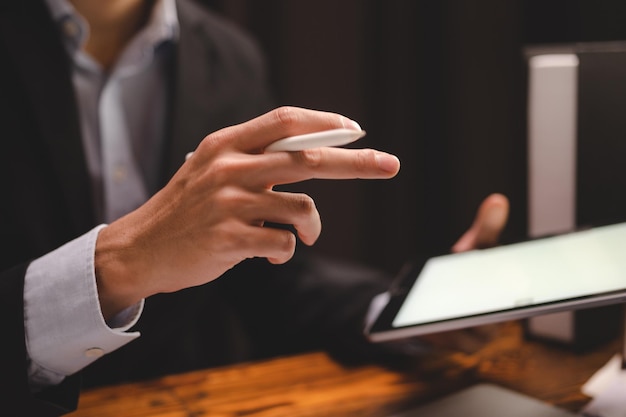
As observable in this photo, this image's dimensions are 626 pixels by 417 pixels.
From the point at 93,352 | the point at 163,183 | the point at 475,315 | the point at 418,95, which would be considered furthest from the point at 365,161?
the point at 418,95

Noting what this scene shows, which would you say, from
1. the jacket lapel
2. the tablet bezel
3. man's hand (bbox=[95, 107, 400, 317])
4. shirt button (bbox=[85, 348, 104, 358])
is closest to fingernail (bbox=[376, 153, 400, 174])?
man's hand (bbox=[95, 107, 400, 317])

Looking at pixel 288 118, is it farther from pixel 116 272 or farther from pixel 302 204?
pixel 116 272

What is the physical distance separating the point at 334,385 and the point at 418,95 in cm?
135

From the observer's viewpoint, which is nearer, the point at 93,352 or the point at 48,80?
the point at 93,352

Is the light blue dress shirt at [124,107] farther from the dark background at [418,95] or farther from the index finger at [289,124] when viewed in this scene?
the dark background at [418,95]

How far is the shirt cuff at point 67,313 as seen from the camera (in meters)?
0.56

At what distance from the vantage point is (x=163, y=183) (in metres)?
0.92

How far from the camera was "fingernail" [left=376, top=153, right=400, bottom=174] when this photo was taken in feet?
1.63

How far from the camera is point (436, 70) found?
192 centimetres

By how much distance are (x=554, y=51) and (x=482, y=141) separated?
1.11 m

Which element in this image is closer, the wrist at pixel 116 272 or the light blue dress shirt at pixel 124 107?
the wrist at pixel 116 272

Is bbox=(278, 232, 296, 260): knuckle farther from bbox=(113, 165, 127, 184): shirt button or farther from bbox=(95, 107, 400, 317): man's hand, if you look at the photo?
bbox=(113, 165, 127, 184): shirt button

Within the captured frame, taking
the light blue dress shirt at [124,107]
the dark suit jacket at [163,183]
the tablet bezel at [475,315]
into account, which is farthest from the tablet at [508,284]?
the light blue dress shirt at [124,107]

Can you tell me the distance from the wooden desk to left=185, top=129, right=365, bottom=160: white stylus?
31 centimetres
